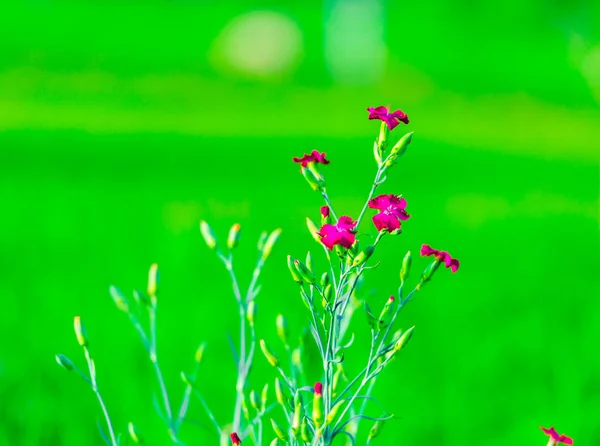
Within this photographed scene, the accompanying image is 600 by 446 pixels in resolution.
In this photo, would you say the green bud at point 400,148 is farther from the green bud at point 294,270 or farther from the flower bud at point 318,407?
the flower bud at point 318,407

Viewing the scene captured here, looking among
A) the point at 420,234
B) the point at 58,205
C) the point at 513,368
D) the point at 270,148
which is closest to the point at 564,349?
the point at 513,368

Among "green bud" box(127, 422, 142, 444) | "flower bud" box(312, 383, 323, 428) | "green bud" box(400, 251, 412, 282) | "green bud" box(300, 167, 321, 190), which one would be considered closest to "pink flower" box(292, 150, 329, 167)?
"green bud" box(300, 167, 321, 190)

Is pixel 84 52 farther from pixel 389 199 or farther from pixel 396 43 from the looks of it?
pixel 389 199

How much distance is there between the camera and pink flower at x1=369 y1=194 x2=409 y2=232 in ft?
2.87

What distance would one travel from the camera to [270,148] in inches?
257

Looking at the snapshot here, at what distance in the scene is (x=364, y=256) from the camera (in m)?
0.89

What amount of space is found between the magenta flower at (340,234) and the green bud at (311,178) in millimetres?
125

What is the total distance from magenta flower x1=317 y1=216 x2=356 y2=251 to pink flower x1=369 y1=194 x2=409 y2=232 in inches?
1.2

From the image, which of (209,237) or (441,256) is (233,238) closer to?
(209,237)

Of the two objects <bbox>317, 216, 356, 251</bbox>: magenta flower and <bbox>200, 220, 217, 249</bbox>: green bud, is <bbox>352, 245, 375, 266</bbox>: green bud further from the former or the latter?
<bbox>200, 220, 217, 249</bbox>: green bud

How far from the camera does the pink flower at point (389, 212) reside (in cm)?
87

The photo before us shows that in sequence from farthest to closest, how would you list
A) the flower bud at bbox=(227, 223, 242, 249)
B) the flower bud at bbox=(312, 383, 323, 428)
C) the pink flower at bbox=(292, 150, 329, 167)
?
the flower bud at bbox=(227, 223, 242, 249), the pink flower at bbox=(292, 150, 329, 167), the flower bud at bbox=(312, 383, 323, 428)

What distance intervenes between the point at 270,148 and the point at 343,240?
571 centimetres

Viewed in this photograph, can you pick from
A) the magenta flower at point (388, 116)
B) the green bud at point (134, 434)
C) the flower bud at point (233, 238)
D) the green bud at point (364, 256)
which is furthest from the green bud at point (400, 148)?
the green bud at point (134, 434)
